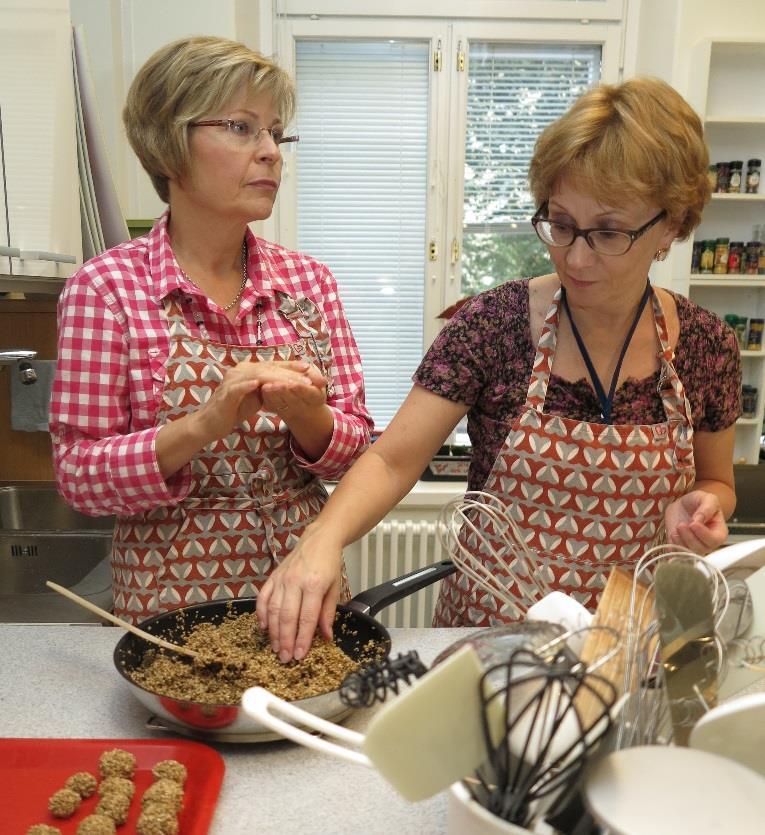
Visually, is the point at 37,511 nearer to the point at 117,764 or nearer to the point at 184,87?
the point at 184,87

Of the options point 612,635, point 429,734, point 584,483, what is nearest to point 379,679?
point 429,734

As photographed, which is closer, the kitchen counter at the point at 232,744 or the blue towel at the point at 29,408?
the kitchen counter at the point at 232,744

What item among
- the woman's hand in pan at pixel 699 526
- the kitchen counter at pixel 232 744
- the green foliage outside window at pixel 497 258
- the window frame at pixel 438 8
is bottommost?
the kitchen counter at pixel 232 744

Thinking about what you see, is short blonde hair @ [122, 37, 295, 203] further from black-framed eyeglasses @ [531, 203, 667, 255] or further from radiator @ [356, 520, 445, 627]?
radiator @ [356, 520, 445, 627]

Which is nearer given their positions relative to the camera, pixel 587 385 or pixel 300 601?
pixel 300 601

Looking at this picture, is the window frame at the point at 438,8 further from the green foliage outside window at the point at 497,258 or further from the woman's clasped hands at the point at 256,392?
the woman's clasped hands at the point at 256,392

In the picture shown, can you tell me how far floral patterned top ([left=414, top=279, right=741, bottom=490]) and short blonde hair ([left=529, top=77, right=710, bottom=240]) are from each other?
23 centimetres

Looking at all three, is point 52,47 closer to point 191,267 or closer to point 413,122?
point 191,267

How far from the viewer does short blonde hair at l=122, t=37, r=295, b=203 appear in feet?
3.72

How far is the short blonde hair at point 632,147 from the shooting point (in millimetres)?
979

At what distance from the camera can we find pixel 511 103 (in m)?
2.63

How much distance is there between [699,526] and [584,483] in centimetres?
25

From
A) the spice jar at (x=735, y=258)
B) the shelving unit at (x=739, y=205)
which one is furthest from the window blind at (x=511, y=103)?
the spice jar at (x=735, y=258)

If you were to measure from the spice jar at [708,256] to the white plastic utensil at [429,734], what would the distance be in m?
2.22
